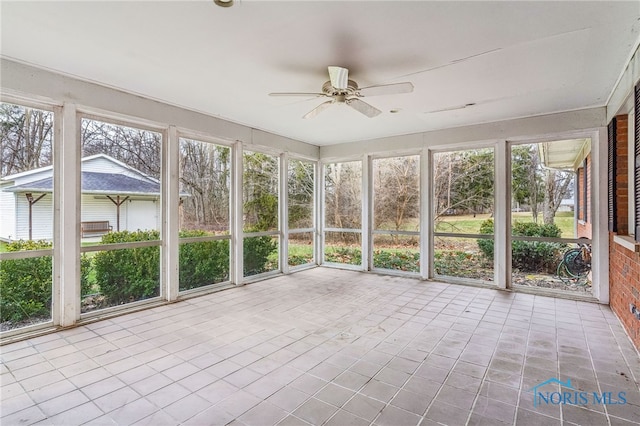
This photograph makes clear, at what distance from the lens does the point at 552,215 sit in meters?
4.87

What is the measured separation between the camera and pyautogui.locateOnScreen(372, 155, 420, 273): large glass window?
6.11 meters

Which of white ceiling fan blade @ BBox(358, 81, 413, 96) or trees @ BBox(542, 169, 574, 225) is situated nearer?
white ceiling fan blade @ BBox(358, 81, 413, 96)

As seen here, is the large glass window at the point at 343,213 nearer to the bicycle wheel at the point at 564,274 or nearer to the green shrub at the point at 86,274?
the bicycle wheel at the point at 564,274

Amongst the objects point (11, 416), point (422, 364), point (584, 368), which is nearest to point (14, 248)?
point (11, 416)

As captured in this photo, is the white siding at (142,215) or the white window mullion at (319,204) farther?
the white window mullion at (319,204)

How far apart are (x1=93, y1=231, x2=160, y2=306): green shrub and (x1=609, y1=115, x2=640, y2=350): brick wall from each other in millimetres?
5426

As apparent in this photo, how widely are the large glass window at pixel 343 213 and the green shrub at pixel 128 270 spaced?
3676mm

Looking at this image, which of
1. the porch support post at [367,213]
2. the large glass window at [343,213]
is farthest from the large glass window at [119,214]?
the porch support post at [367,213]

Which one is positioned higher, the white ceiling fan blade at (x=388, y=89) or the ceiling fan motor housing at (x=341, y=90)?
the ceiling fan motor housing at (x=341, y=90)

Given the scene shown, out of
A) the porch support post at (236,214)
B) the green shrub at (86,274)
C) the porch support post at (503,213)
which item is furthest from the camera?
the porch support post at (236,214)

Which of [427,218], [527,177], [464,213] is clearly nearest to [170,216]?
[427,218]

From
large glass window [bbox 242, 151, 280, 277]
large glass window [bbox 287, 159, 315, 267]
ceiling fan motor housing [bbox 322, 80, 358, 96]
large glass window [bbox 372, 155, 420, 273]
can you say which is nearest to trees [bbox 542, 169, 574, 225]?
large glass window [bbox 372, 155, 420, 273]

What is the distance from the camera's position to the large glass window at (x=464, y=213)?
17.7 ft

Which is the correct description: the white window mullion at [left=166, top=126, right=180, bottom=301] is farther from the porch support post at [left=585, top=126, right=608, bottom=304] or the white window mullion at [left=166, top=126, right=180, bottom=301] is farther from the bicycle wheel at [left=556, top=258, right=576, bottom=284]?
the porch support post at [left=585, top=126, right=608, bottom=304]
